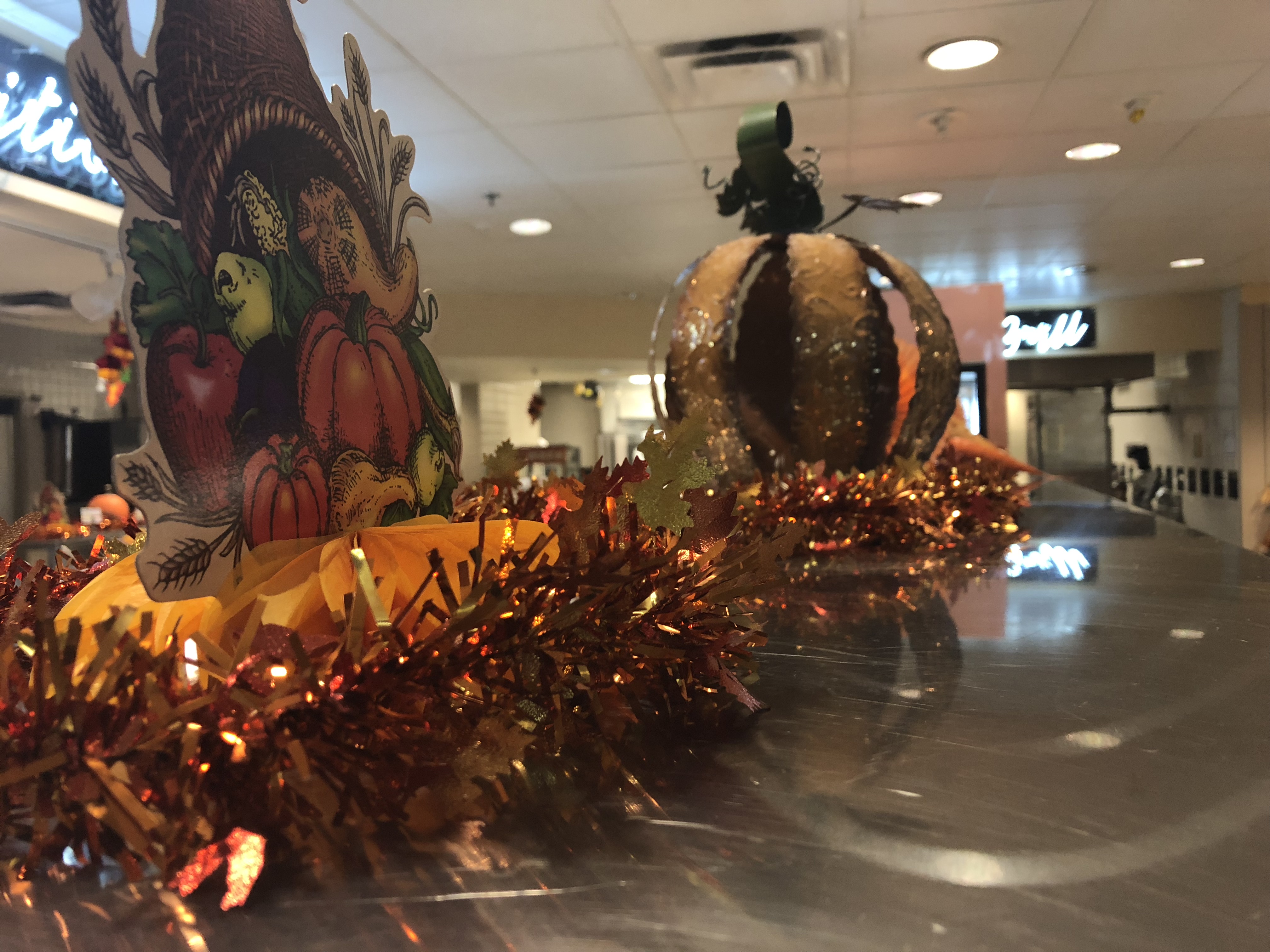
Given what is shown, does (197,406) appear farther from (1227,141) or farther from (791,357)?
(1227,141)

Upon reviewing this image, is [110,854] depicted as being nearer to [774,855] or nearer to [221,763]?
[221,763]

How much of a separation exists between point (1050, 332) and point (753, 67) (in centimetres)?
426

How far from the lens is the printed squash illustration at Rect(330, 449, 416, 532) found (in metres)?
0.34

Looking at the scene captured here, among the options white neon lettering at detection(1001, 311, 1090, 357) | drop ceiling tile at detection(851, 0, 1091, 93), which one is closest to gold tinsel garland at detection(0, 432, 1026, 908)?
drop ceiling tile at detection(851, 0, 1091, 93)

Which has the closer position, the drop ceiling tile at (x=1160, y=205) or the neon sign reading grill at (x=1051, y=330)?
the drop ceiling tile at (x=1160, y=205)

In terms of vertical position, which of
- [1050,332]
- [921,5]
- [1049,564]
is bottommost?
[1049,564]

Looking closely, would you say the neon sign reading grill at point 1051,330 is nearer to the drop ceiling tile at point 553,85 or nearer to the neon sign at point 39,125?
the drop ceiling tile at point 553,85

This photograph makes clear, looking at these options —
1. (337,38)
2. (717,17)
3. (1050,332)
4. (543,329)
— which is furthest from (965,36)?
(1050,332)

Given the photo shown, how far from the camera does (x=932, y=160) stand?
2742mm

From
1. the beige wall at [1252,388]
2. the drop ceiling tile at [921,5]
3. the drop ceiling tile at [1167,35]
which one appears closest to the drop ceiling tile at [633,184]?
the drop ceiling tile at [921,5]

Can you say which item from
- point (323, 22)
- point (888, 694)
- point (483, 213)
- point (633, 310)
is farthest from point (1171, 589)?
point (633, 310)

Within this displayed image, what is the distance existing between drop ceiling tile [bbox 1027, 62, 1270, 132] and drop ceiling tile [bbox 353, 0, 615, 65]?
4.06 ft

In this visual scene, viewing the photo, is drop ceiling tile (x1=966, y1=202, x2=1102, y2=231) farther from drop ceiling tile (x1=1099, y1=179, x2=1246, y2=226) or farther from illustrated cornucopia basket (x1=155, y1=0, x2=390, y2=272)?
illustrated cornucopia basket (x1=155, y1=0, x2=390, y2=272)

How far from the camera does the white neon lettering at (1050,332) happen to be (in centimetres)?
550
